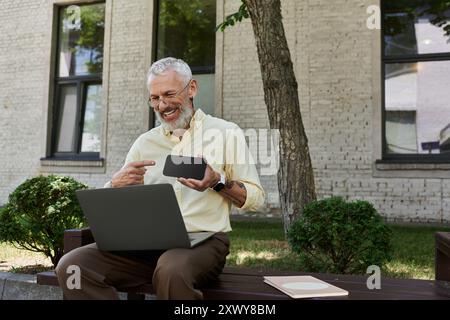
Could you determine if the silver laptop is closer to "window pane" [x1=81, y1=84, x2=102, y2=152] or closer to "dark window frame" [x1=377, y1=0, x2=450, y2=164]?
"dark window frame" [x1=377, y1=0, x2=450, y2=164]

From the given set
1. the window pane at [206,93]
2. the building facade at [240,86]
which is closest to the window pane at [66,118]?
the building facade at [240,86]

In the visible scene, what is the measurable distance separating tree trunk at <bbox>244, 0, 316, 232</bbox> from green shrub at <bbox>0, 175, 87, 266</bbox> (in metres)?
2.24

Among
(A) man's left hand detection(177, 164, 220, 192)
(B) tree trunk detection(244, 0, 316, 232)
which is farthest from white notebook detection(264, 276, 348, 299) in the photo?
(B) tree trunk detection(244, 0, 316, 232)

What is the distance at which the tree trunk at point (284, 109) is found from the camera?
17.3 ft

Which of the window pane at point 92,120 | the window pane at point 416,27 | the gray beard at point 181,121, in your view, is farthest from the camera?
the window pane at point 92,120

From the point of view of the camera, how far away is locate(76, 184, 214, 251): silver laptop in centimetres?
213

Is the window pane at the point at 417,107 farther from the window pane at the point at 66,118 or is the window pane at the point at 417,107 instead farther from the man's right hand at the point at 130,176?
the man's right hand at the point at 130,176

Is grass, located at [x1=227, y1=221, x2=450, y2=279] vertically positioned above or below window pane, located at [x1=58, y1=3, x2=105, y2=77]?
below

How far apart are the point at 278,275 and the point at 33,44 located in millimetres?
10546

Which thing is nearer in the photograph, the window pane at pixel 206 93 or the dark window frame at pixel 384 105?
the dark window frame at pixel 384 105

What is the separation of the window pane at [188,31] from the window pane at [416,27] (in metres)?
3.53

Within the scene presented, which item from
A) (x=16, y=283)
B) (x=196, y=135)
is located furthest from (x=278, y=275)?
(x=16, y=283)

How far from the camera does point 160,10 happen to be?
10.6 meters

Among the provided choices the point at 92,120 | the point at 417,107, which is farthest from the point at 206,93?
the point at 417,107
